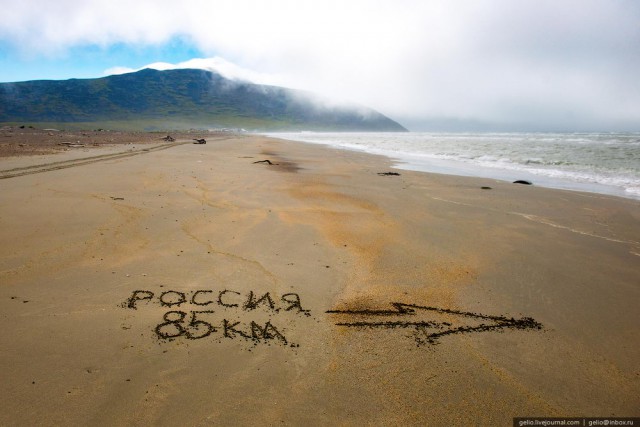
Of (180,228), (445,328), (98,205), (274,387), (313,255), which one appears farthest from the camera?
(98,205)

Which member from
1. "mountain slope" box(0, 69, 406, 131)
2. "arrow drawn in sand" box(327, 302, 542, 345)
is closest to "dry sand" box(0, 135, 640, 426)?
"arrow drawn in sand" box(327, 302, 542, 345)

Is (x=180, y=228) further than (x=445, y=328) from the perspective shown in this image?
Yes

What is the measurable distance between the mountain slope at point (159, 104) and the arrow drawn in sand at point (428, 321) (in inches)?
4300

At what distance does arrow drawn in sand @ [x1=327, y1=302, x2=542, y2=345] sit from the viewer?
11.6ft

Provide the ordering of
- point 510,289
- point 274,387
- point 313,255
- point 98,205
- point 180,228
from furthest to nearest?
point 98,205 < point 180,228 < point 313,255 < point 510,289 < point 274,387

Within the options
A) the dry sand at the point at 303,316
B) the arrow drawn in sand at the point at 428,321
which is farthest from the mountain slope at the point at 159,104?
the arrow drawn in sand at the point at 428,321

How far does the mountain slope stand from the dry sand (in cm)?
10632

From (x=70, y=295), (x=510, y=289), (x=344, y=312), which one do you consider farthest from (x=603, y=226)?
(x=70, y=295)

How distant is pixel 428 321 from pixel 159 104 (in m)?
178

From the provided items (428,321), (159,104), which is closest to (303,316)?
(428,321)

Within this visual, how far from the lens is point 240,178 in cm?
1178

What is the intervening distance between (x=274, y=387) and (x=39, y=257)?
4109mm

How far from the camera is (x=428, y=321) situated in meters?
3.68

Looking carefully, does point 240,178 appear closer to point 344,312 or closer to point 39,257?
point 39,257
